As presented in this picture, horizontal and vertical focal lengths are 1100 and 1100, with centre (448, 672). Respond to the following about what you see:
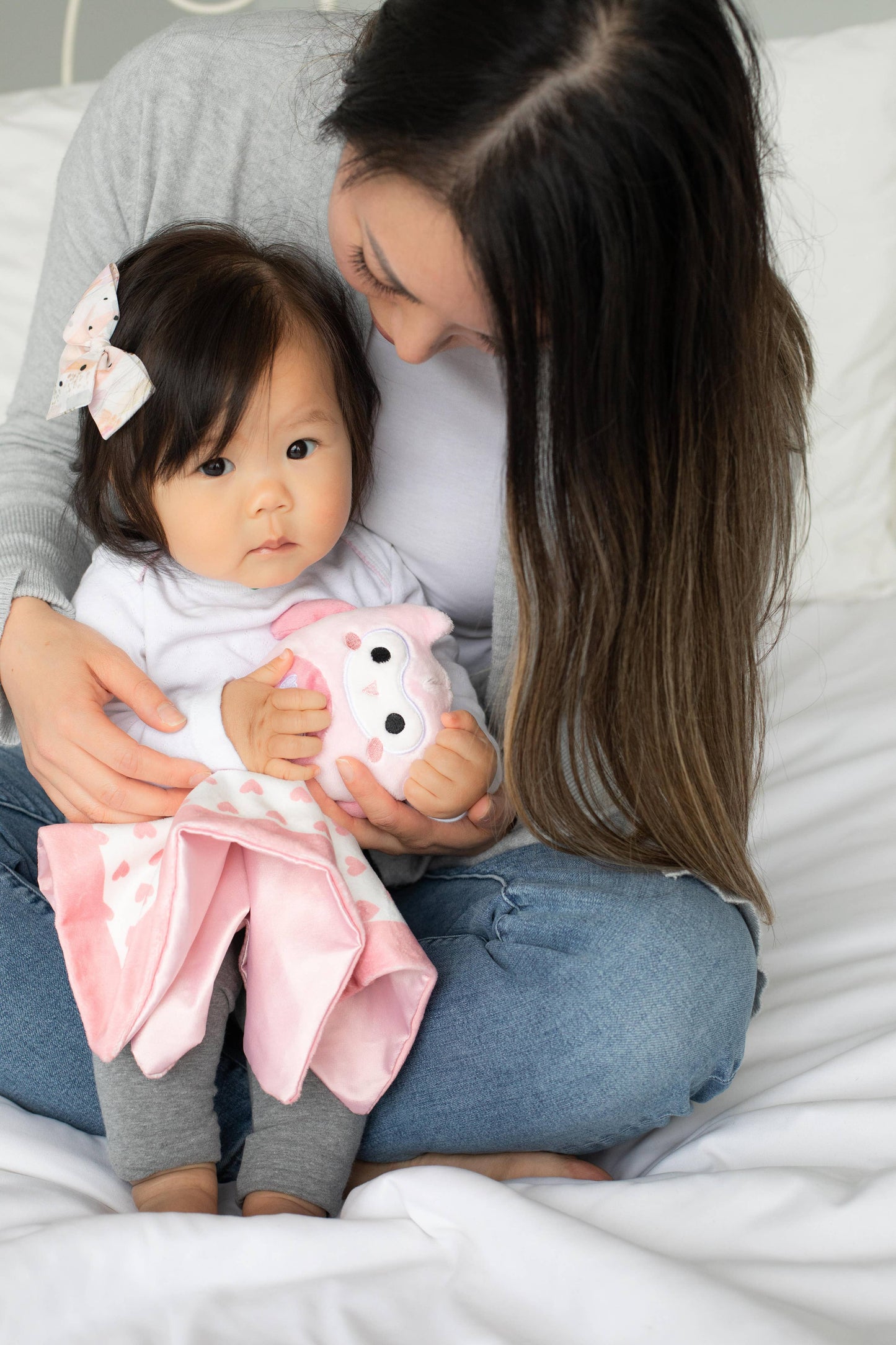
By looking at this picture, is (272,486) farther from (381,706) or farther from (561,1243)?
(561,1243)

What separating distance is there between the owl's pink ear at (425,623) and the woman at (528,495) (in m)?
0.05

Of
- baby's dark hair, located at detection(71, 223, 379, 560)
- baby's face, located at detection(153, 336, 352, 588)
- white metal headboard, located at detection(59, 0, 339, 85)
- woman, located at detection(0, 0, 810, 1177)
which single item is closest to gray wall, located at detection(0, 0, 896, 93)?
white metal headboard, located at detection(59, 0, 339, 85)

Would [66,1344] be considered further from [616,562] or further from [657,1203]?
[616,562]

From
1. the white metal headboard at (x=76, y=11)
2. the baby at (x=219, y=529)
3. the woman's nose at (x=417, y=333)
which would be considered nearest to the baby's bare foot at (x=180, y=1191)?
the baby at (x=219, y=529)

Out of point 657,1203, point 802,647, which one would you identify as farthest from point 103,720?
point 802,647

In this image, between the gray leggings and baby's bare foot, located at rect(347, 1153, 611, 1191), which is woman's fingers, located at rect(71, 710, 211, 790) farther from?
baby's bare foot, located at rect(347, 1153, 611, 1191)

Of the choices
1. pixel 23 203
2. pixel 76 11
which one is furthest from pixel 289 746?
pixel 76 11

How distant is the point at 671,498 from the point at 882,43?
3.44 feet

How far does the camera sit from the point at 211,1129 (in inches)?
32.8

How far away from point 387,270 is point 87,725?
0.42 meters

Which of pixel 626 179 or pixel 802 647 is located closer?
pixel 626 179

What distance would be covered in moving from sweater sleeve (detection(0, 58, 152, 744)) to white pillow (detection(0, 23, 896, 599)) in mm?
471

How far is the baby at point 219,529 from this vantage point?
0.82 meters

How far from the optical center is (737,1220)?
745mm
